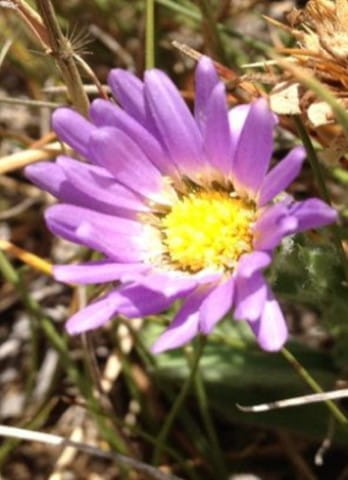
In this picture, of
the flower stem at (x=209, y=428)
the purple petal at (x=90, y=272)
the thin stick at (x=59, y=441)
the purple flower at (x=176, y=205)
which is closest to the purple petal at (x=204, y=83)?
the purple flower at (x=176, y=205)

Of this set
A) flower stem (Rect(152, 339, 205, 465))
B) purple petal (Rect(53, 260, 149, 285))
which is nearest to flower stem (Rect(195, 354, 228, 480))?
flower stem (Rect(152, 339, 205, 465))

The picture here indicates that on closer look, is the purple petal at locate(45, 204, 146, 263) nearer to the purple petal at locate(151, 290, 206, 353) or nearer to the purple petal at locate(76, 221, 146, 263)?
the purple petal at locate(76, 221, 146, 263)

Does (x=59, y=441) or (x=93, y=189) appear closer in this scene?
(x=93, y=189)

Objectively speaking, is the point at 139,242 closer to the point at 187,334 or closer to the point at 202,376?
the point at 187,334

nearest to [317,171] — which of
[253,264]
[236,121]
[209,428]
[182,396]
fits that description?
[236,121]

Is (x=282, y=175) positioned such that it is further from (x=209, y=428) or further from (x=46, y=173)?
(x=209, y=428)

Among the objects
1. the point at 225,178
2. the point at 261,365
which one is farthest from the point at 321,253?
the point at 261,365

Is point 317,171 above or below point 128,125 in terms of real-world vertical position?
below
